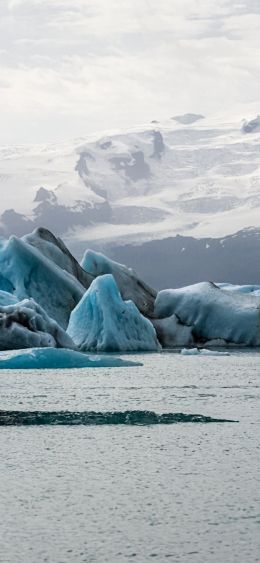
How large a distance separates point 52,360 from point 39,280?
1235 cm

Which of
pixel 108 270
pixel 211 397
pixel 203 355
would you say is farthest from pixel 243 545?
pixel 108 270

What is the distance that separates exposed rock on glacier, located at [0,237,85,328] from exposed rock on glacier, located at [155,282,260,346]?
16.1 ft

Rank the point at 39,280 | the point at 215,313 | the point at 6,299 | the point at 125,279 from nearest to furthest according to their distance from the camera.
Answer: the point at 6,299 < the point at 39,280 < the point at 215,313 < the point at 125,279

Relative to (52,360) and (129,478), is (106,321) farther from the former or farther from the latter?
(129,478)

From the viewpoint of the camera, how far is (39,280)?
1540 inches

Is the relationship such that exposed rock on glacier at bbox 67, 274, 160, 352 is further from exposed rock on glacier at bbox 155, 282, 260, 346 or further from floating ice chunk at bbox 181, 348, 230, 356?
Result: exposed rock on glacier at bbox 155, 282, 260, 346

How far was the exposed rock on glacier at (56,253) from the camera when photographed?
1705 inches

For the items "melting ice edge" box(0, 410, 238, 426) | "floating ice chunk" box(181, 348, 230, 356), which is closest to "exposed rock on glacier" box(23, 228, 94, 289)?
"floating ice chunk" box(181, 348, 230, 356)

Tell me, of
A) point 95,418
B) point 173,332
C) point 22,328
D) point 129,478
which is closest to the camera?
point 129,478

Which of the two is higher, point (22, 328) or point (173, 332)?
point (22, 328)

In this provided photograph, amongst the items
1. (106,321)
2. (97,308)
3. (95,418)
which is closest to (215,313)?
(106,321)

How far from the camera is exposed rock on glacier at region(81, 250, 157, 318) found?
44781mm

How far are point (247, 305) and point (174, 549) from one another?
3388cm

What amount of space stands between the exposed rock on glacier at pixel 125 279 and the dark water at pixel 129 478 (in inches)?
1001
